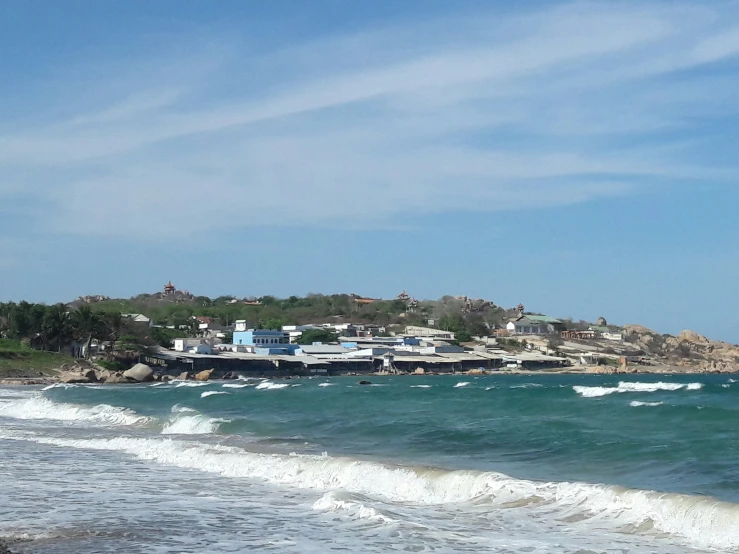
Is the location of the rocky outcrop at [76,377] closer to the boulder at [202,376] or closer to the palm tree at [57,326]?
the palm tree at [57,326]

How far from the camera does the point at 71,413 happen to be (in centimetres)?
3434

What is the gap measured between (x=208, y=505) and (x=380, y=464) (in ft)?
14.6

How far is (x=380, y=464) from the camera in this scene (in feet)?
56.0

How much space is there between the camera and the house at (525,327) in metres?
148

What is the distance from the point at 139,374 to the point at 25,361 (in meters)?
9.46

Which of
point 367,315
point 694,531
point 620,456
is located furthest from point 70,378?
point 367,315

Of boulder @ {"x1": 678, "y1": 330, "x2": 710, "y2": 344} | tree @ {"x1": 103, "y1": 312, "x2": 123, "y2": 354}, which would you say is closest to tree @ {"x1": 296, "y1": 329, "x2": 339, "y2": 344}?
tree @ {"x1": 103, "y1": 312, "x2": 123, "y2": 354}

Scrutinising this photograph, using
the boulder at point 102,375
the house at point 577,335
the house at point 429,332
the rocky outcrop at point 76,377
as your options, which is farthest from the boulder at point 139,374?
the house at point 577,335

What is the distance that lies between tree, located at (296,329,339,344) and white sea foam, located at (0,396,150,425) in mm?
77960

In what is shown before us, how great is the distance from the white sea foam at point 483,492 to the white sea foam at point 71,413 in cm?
1163

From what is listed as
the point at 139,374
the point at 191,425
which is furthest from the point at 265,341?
the point at 191,425

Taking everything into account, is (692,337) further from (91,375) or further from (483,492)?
(483,492)

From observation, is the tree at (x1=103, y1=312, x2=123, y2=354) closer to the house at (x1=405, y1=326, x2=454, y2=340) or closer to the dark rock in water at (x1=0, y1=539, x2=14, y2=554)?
the house at (x1=405, y1=326, x2=454, y2=340)

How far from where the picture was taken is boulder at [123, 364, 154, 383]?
73.2m
